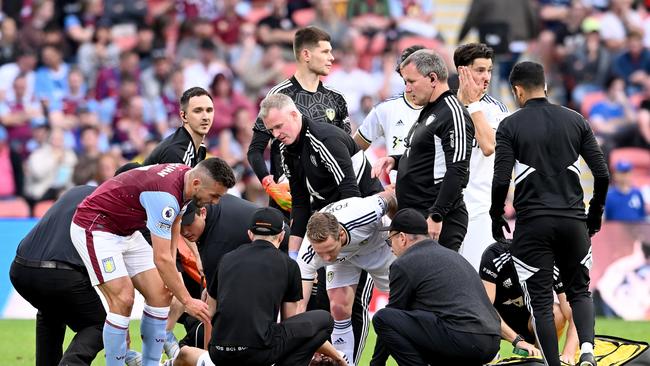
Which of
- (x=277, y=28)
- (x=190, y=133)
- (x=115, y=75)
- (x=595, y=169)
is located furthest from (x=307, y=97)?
(x=115, y=75)

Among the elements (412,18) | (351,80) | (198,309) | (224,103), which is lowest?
(198,309)

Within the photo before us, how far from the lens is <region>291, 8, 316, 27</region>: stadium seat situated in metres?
20.0

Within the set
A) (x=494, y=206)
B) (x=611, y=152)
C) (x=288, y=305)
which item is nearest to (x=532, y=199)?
(x=494, y=206)

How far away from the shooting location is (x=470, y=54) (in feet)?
33.3

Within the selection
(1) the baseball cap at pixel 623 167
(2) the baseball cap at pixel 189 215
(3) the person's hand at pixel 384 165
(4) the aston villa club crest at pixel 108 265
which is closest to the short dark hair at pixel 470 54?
(3) the person's hand at pixel 384 165

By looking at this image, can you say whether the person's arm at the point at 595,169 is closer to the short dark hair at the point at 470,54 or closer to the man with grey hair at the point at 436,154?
the man with grey hair at the point at 436,154

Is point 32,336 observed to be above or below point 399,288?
below

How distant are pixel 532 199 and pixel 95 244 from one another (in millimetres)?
3309

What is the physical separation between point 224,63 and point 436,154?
10.7 meters

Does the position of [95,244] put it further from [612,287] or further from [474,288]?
[612,287]

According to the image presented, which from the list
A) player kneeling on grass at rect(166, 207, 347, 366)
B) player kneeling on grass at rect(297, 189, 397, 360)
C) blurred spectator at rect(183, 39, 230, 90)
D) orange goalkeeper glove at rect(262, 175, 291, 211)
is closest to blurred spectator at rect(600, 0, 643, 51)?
blurred spectator at rect(183, 39, 230, 90)

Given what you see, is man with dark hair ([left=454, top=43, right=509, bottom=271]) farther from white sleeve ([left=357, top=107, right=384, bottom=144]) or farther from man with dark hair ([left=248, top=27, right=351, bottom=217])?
man with dark hair ([left=248, top=27, right=351, bottom=217])

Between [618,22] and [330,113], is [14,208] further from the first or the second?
[618,22]

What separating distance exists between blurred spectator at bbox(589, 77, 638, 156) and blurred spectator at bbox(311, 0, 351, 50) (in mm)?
4168
